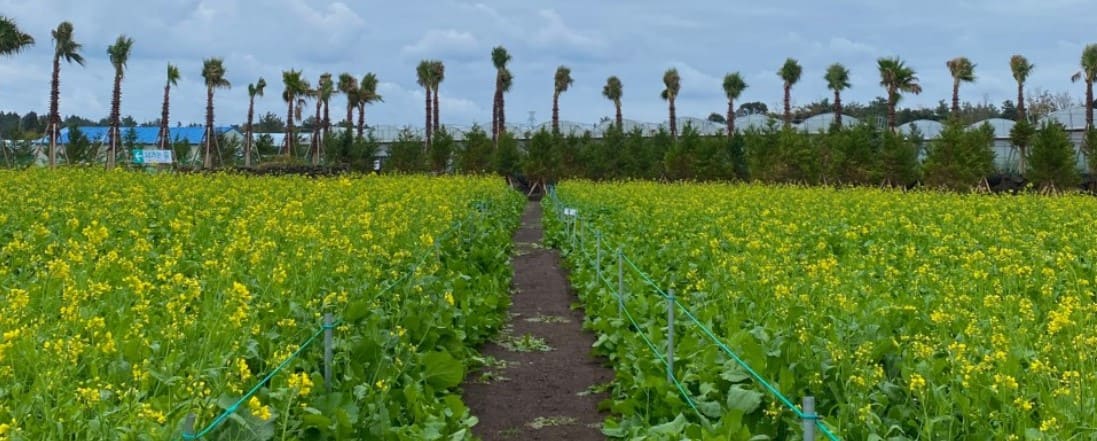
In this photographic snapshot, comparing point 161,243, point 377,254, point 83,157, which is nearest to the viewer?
point 377,254

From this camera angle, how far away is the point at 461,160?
43.3 metres

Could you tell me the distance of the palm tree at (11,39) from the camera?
3362cm

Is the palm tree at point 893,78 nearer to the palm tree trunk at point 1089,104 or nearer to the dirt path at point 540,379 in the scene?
the palm tree trunk at point 1089,104

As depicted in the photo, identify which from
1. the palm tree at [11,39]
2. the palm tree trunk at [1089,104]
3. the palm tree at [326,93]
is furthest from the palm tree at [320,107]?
the palm tree trunk at [1089,104]

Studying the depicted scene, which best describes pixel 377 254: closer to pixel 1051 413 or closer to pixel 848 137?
pixel 1051 413

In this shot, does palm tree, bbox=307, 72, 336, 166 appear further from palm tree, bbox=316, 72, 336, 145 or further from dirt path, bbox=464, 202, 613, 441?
dirt path, bbox=464, 202, 613, 441

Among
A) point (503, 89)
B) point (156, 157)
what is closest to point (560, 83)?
point (503, 89)

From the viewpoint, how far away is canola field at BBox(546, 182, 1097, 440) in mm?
4090

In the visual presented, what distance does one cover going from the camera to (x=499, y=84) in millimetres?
55344

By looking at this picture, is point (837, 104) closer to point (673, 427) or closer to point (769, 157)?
point (769, 157)

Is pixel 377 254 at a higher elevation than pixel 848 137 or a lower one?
lower

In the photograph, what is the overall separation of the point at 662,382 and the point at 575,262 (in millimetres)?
7512

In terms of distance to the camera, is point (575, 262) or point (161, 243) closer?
point (161, 243)

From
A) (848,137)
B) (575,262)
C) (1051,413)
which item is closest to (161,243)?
(575,262)
